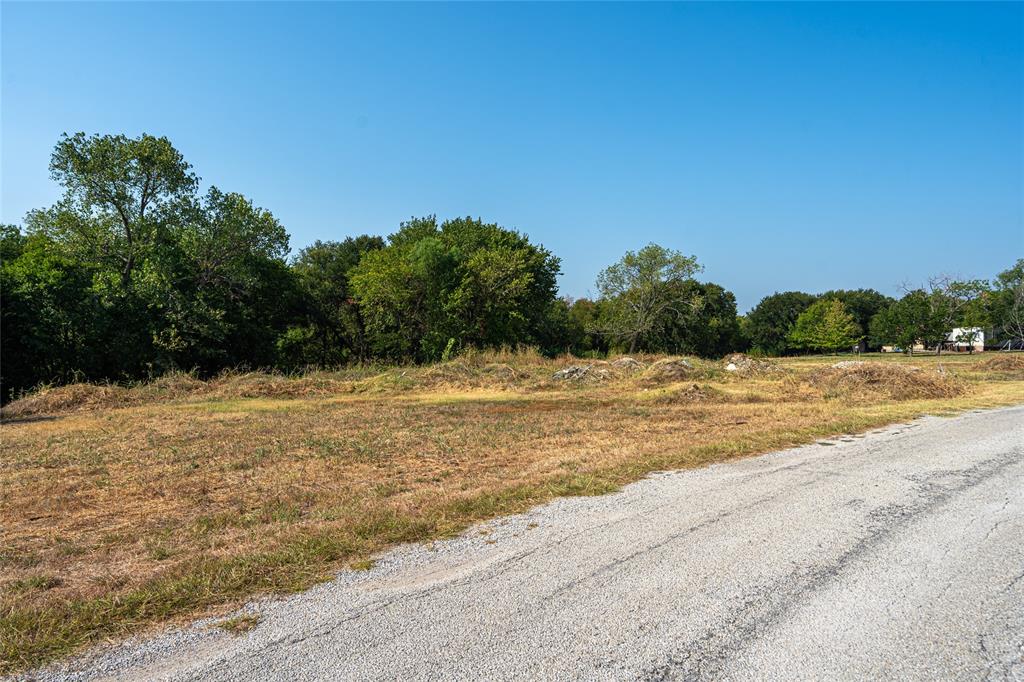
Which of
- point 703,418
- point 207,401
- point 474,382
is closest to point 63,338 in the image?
point 207,401

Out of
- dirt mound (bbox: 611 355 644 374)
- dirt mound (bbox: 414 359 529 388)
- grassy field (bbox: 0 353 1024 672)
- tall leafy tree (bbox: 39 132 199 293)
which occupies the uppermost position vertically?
tall leafy tree (bbox: 39 132 199 293)

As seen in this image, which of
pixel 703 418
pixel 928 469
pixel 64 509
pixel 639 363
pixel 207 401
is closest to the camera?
pixel 64 509

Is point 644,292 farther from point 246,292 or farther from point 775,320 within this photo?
point 775,320

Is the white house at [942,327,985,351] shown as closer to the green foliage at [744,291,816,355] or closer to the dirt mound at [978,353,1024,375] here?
the green foliage at [744,291,816,355]

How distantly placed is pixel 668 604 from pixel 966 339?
8288 cm

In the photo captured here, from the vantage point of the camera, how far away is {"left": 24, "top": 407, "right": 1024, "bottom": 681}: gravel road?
2822mm

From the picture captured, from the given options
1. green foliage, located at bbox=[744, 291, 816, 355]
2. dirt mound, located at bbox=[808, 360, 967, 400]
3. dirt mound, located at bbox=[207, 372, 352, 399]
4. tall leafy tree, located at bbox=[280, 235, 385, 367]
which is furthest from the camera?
green foliage, located at bbox=[744, 291, 816, 355]

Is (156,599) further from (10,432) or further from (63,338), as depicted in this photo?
(63,338)

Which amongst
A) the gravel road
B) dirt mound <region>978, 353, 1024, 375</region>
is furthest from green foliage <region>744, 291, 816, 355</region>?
the gravel road

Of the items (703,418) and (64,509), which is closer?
(64,509)

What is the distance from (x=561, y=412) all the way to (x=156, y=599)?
11.6m

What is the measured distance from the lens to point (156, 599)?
11.6 ft

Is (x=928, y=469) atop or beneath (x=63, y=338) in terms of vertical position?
beneath

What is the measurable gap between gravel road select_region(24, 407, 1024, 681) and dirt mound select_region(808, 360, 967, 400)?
12591mm
